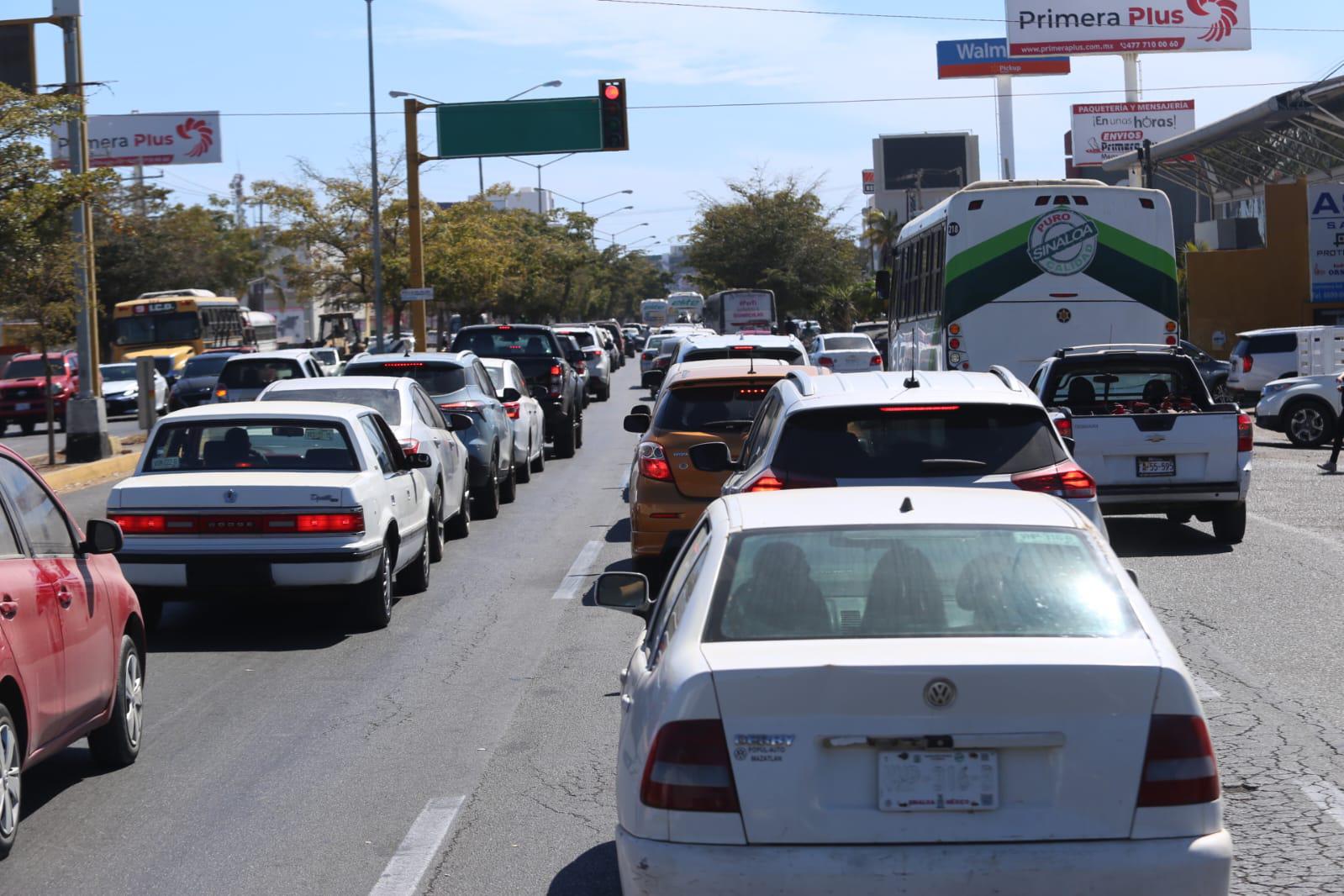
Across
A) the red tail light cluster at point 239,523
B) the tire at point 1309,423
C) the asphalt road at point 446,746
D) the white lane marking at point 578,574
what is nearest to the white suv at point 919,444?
the asphalt road at point 446,746

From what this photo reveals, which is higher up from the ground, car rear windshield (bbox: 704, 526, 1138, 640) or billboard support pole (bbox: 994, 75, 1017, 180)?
billboard support pole (bbox: 994, 75, 1017, 180)

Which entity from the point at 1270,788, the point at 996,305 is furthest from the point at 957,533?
the point at 996,305

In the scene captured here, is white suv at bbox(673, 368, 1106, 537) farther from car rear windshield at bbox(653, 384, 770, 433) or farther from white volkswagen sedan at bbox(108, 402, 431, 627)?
car rear windshield at bbox(653, 384, 770, 433)

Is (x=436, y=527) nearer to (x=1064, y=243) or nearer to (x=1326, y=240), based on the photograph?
(x=1064, y=243)

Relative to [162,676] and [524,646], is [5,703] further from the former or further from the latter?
[524,646]

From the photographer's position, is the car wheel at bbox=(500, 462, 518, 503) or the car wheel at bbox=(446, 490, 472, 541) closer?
the car wheel at bbox=(446, 490, 472, 541)

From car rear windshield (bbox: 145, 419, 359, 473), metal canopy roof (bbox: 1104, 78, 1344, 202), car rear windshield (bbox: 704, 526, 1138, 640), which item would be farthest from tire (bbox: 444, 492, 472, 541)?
metal canopy roof (bbox: 1104, 78, 1344, 202)

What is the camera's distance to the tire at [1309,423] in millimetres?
25094

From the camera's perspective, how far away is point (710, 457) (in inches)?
392

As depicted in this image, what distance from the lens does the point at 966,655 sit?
4.12 meters

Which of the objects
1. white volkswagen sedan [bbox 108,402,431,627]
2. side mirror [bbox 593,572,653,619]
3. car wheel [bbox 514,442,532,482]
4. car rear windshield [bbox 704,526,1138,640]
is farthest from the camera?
car wheel [bbox 514,442,532,482]

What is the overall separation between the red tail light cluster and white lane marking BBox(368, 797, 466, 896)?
389 cm

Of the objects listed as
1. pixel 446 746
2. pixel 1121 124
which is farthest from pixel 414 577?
pixel 1121 124

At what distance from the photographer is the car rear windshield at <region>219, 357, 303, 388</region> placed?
2414 cm
